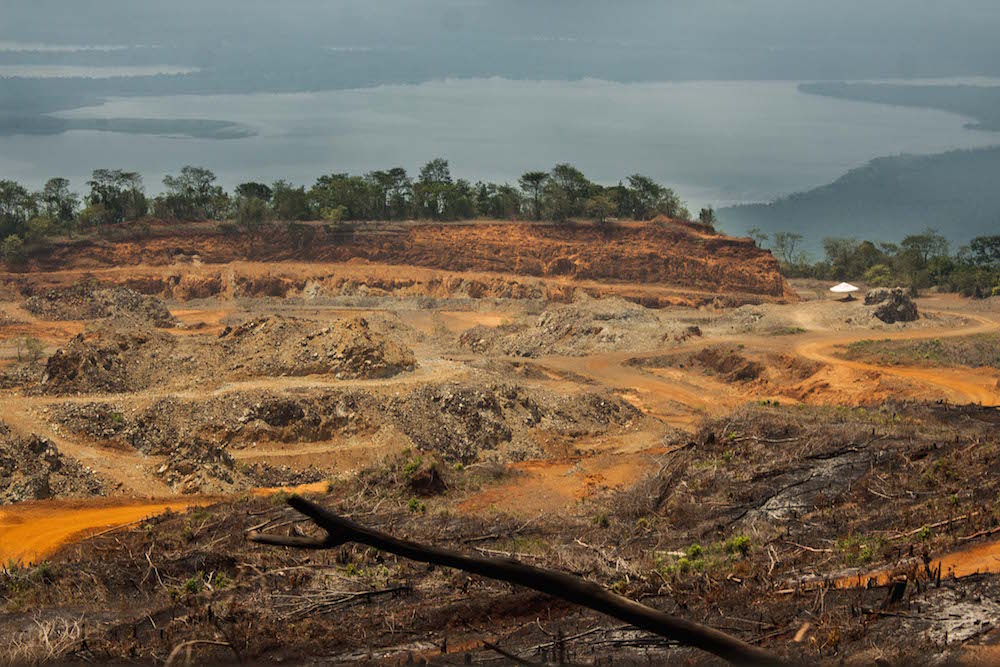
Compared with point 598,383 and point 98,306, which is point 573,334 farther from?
point 98,306

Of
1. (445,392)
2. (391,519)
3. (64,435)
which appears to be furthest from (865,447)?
(64,435)

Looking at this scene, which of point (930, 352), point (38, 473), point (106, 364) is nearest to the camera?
point (38, 473)

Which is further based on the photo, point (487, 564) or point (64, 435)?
point (64, 435)

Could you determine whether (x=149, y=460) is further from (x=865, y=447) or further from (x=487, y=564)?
(x=487, y=564)

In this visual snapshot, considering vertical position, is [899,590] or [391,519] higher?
[899,590]

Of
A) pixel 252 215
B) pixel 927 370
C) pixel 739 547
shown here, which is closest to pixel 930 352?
pixel 927 370

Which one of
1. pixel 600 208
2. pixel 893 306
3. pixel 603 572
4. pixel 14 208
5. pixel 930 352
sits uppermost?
pixel 14 208
